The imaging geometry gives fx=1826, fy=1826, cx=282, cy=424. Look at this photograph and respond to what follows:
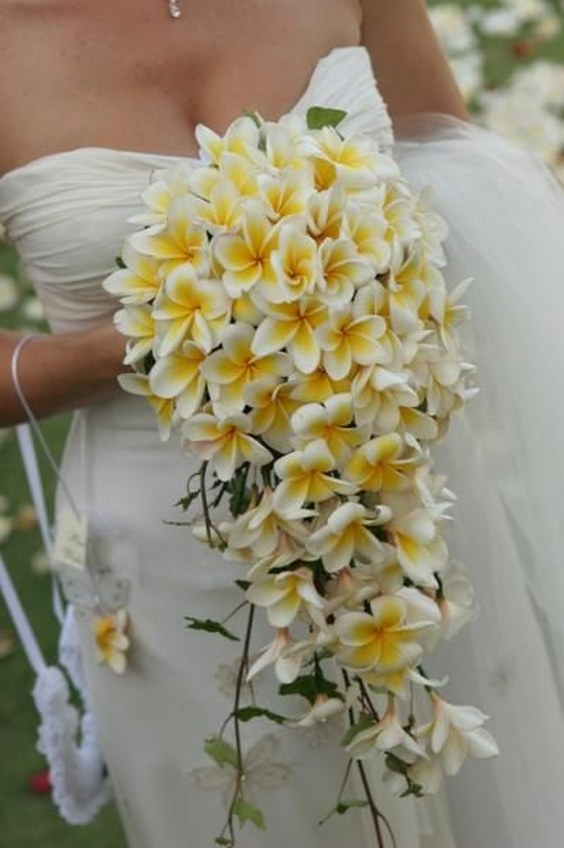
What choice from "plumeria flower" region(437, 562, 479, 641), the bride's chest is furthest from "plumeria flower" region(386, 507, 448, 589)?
the bride's chest

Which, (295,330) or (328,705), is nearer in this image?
(295,330)

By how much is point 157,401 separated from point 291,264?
8.1 inches

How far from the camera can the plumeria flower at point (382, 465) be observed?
5.61 ft

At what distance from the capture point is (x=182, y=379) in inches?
68.4

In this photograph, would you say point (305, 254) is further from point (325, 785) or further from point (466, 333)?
point (325, 785)

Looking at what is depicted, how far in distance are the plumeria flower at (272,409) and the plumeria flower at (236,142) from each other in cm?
23

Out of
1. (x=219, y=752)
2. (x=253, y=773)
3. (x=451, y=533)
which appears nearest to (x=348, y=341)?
(x=219, y=752)

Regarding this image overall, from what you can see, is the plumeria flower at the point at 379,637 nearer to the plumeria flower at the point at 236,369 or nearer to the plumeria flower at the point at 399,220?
the plumeria flower at the point at 236,369

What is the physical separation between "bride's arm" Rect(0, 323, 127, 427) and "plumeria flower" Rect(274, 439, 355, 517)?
65 cm

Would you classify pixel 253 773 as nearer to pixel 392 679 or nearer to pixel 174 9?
pixel 392 679

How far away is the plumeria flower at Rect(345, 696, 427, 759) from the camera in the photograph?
1830mm

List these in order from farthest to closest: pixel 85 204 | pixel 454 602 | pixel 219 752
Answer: pixel 85 204, pixel 219 752, pixel 454 602

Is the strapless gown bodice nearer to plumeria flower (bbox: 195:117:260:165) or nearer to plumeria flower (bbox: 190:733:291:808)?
plumeria flower (bbox: 195:117:260:165)

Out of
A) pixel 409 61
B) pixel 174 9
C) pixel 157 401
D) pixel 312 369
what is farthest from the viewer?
pixel 409 61
